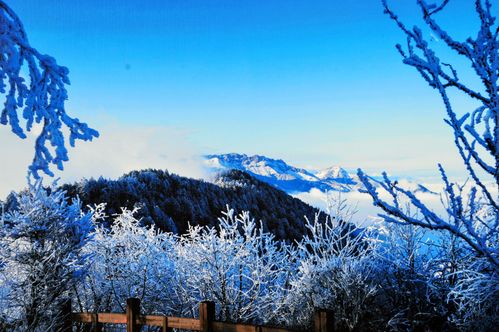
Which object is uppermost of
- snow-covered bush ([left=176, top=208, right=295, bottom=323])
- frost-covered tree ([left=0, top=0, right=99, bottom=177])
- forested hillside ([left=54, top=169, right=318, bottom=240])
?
forested hillside ([left=54, top=169, right=318, bottom=240])

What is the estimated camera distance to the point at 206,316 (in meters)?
6.04

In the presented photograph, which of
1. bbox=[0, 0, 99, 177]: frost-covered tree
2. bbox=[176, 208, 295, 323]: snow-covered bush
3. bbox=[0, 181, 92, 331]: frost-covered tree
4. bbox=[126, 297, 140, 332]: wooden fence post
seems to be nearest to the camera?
bbox=[0, 0, 99, 177]: frost-covered tree

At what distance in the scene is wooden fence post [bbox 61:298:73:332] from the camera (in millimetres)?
8125

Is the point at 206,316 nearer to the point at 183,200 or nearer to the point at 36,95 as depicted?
the point at 36,95

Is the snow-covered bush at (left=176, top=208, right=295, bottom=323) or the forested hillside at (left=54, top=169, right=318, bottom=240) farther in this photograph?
the forested hillside at (left=54, top=169, right=318, bottom=240)

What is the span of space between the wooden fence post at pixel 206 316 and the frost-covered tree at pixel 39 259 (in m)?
3.46

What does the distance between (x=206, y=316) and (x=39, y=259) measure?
4380mm

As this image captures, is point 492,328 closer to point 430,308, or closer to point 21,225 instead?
point 430,308

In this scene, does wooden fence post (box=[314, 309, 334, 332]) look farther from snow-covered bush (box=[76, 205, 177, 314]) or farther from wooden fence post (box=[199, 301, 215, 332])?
snow-covered bush (box=[76, 205, 177, 314])

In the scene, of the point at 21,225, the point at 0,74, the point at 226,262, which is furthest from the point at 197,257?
the point at 0,74

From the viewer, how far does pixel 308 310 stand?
34.9 ft

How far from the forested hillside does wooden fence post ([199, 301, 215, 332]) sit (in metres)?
32.1

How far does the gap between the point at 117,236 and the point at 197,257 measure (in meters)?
2.68

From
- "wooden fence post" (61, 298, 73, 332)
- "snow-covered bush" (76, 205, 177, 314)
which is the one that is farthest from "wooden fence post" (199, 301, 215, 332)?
"snow-covered bush" (76, 205, 177, 314)
